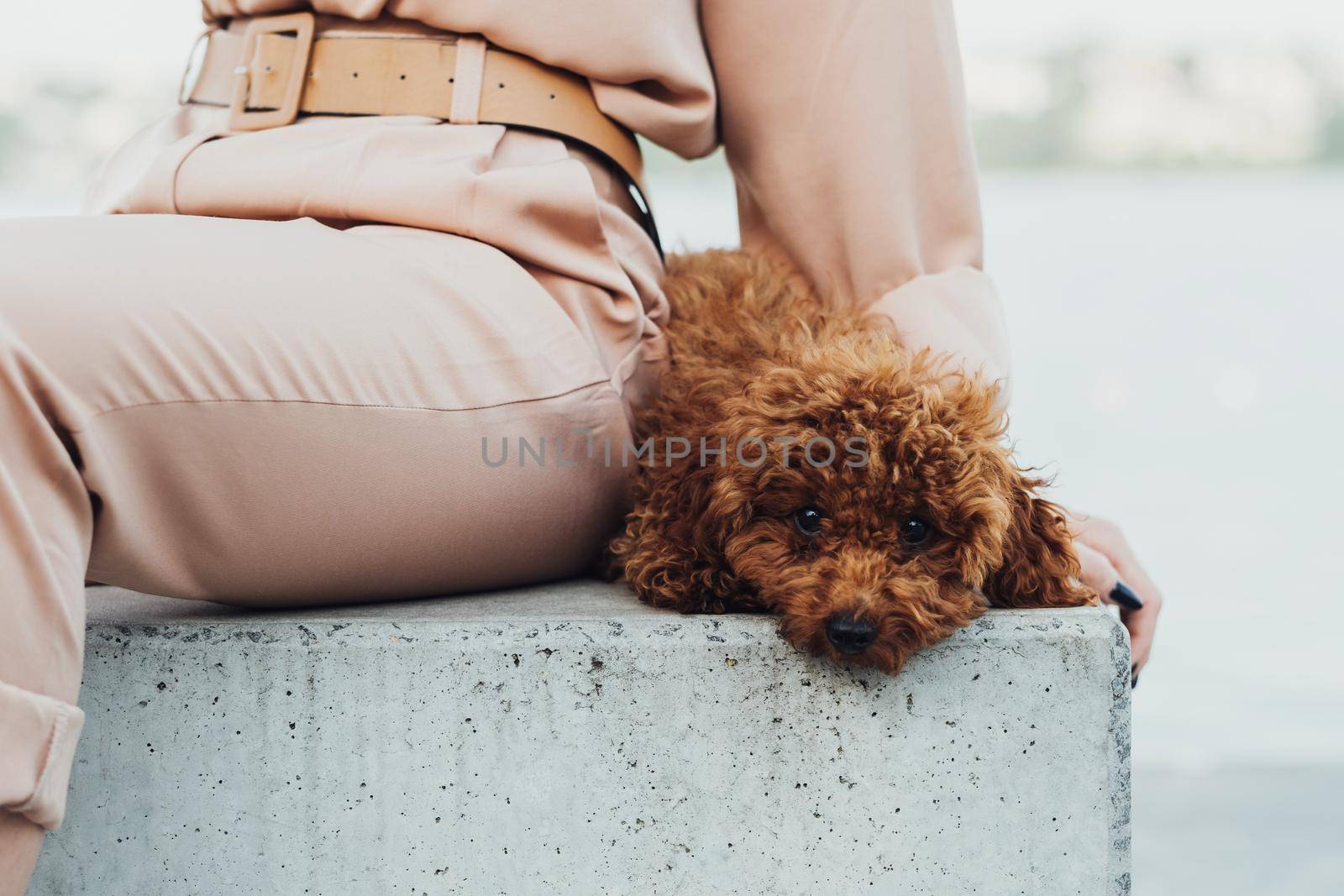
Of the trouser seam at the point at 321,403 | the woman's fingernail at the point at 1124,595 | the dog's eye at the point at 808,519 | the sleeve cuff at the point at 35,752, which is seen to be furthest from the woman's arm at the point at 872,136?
the sleeve cuff at the point at 35,752

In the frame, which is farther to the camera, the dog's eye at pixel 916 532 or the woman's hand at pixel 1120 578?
the woman's hand at pixel 1120 578

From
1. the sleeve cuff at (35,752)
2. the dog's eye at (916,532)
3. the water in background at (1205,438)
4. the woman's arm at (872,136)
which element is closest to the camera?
the sleeve cuff at (35,752)

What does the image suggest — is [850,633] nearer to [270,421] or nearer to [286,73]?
[270,421]

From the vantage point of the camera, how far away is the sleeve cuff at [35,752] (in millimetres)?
1155

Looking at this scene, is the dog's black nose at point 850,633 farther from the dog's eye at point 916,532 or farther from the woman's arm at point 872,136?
the woman's arm at point 872,136

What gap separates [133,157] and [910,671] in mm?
1393

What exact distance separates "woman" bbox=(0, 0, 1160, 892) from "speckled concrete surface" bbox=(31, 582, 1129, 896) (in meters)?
0.14

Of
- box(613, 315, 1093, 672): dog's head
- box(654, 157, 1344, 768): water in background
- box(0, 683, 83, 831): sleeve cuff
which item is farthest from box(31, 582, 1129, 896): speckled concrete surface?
box(654, 157, 1344, 768): water in background

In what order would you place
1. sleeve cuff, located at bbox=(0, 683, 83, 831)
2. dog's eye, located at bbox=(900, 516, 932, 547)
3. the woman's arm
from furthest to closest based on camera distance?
1. the woman's arm
2. dog's eye, located at bbox=(900, 516, 932, 547)
3. sleeve cuff, located at bbox=(0, 683, 83, 831)

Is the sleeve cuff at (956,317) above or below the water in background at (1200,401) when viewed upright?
above

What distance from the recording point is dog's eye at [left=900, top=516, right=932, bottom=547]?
1.62m

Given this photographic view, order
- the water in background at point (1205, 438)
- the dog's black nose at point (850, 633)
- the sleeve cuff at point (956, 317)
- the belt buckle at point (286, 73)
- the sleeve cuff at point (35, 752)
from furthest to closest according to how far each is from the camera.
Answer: the water in background at point (1205, 438)
the sleeve cuff at point (956, 317)
the belt buckle at point (286, 73)
the dog's black nose at point (850, 633)
the sleeve cuff at point (35, 752)

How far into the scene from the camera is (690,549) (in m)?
1.74

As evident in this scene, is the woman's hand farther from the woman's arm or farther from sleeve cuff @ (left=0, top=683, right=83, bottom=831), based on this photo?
sleeve cuff @ (left=0, top=683, right=83, bottom=831)
